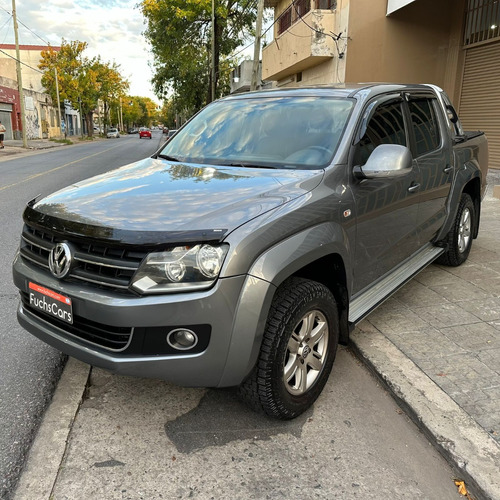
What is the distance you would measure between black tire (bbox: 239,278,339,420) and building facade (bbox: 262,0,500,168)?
11.6 metres

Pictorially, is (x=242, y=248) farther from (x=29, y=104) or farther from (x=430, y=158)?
(x=29, y=104)

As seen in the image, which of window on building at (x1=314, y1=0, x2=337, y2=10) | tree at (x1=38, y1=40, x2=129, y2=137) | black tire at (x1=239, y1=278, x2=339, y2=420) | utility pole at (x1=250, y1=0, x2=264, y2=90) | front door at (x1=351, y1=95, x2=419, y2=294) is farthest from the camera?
tree at (x1=38, y1=40, x2=129, y2=137)

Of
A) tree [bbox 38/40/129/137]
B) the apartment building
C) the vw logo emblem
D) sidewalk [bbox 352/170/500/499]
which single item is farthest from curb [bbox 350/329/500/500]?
tree [bbox 38/40/129/137]

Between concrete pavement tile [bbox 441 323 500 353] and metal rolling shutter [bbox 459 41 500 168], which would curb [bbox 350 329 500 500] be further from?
metal rolling shutter [bbox 459 41 500 168]

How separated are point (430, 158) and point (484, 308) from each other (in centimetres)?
136

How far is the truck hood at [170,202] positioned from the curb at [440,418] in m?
1.33

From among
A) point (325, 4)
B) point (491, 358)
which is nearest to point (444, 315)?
point (491, 358)

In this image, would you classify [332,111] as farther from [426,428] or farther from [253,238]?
[426,428]

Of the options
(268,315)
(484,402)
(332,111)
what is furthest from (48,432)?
(332,111)

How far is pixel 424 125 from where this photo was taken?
13.7 ft

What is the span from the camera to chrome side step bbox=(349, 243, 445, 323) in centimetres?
315

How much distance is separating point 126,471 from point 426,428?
1559 mm

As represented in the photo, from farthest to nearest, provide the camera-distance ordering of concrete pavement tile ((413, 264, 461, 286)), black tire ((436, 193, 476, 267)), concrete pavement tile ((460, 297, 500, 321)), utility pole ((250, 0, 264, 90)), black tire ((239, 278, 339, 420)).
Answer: utility pole ((250, 0, 264, 90)) → black tire ((436, 193, 476, 267)) → concrete pavement tile ((413, 264, 461, 286)) → concrete pavement tile ((460, 297, 500, 321)) → black tire ((239, 278, 339, 420))

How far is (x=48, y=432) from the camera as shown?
8.35 ft
